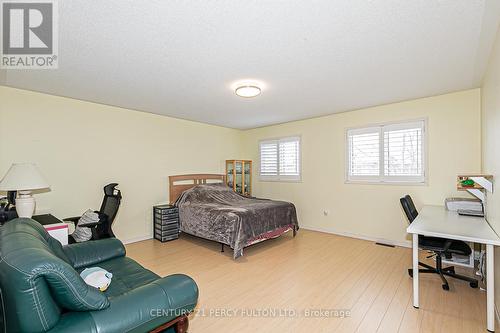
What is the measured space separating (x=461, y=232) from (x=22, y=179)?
4.46 m

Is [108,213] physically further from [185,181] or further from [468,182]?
[468,182]

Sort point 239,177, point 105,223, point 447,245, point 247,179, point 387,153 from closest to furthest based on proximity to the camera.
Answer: point 447,245 < point 105,223 < point 387,153 < point 239,177 < point 247,179

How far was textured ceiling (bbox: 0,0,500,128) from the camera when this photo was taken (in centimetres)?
171

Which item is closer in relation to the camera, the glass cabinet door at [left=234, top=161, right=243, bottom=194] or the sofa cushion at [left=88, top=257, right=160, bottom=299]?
the sofa cushion at [left=88, top=257, right=160, bottom=299]

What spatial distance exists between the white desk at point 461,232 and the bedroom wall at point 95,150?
4193 mm

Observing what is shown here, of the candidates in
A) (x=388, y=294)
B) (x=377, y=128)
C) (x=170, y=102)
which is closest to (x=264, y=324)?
(x=388, y=294)

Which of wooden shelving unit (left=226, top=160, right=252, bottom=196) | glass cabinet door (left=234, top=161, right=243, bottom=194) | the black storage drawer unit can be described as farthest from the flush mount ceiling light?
glass cabinet door (left=234, top=161, right=243, bottom=194)

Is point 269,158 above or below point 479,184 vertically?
above

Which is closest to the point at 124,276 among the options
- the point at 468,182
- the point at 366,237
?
the point at 468,182

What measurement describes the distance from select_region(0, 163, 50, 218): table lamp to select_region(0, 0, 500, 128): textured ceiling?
1.13 meters

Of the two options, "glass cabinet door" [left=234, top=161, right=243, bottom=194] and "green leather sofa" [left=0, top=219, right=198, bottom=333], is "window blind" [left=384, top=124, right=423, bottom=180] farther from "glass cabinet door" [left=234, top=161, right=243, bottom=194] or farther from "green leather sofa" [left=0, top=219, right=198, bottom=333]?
"green leather sofa" [left=0, top=219, right=198, bottom=333]

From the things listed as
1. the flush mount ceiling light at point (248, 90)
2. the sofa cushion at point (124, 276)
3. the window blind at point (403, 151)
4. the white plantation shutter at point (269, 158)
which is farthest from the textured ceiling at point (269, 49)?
the white plantation shutter at point (269, 158)

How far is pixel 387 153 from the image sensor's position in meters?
4.15

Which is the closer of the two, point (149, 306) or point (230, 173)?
point (149, 306)
